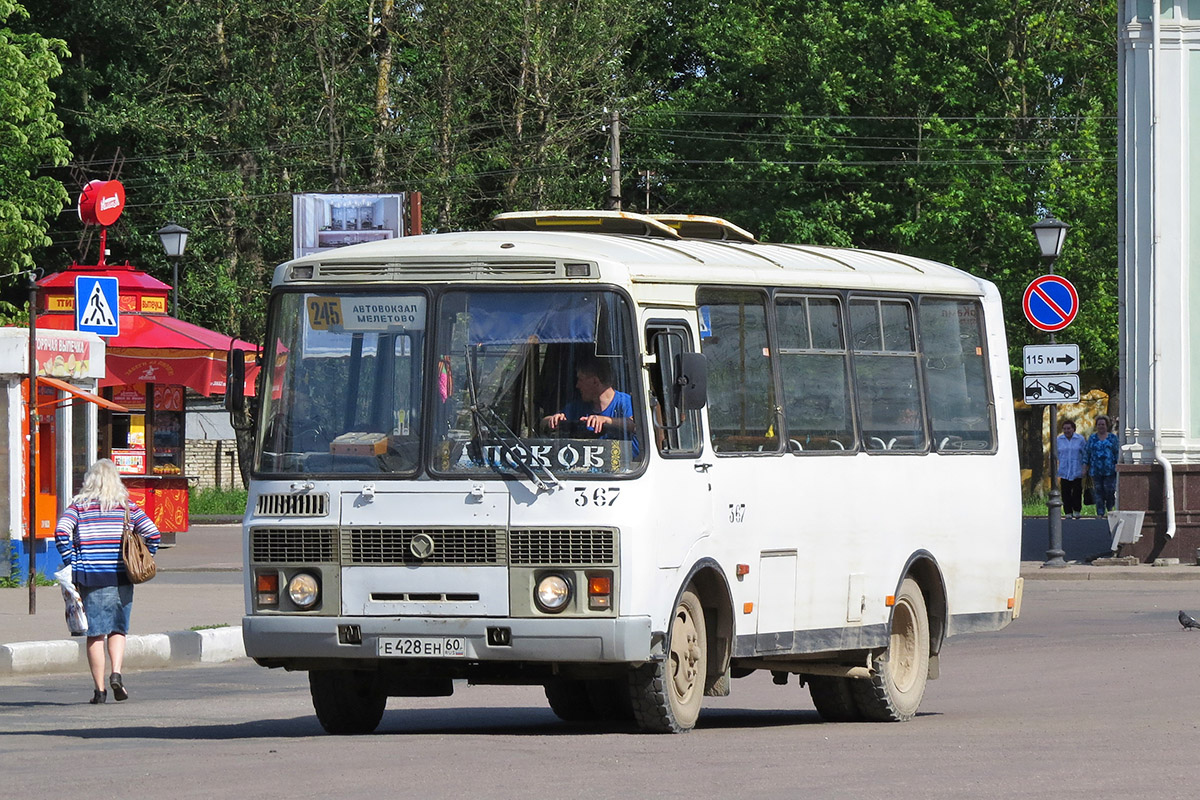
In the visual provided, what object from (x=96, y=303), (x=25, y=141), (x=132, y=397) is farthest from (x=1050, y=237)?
(x=25, y=141)

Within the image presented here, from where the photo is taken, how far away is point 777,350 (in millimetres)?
12852

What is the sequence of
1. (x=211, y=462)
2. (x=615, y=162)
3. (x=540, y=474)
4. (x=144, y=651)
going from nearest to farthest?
(x=540, y=474) < (x=144, y=651) < (x=615, y=162) < (x=211, y=462)

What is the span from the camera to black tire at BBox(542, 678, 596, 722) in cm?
1345

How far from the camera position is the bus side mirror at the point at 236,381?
1184 cm

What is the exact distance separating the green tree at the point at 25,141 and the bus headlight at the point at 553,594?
39.5m

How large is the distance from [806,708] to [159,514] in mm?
21037

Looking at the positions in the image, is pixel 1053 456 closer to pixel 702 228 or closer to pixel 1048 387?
pixel 1048 387

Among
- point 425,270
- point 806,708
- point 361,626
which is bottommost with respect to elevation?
point 806,708

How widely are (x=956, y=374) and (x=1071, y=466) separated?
27652 mm

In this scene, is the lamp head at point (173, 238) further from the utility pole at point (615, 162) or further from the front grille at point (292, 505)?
the front grille at point (292, 505)

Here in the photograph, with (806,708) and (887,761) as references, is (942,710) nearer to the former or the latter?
(806,708)

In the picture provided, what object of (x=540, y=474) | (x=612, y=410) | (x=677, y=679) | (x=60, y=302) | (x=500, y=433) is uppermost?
(x=60, y=302)

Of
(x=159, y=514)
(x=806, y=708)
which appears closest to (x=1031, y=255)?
(x=159, y=514)

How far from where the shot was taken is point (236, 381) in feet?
39.0
